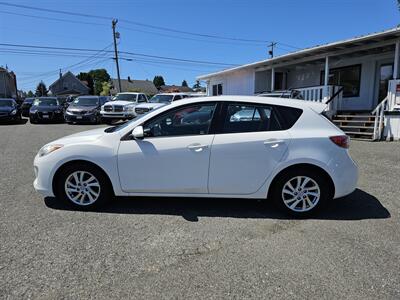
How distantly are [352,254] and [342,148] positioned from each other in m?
1.41

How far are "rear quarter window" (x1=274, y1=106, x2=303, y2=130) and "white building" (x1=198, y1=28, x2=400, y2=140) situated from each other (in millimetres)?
8489

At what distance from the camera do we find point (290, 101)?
14.5ft

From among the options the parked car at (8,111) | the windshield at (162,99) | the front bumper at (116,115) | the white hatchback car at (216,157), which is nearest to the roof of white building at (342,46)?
the windshield at (162,99)

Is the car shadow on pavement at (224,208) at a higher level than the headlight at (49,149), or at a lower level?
lower

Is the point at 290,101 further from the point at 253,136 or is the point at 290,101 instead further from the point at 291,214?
the point at 291,214

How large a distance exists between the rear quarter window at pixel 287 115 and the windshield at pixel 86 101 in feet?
53.7

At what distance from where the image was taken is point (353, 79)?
15.3 m

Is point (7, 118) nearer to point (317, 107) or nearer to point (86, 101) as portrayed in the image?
point (86, 101)

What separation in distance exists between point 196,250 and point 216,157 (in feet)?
4.09

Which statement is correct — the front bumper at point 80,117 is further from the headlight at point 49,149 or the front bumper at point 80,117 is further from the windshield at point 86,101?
the headlight at point 49,149

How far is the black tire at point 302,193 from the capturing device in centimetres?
418

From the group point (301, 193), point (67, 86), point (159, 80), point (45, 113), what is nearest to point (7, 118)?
point (45, 113)

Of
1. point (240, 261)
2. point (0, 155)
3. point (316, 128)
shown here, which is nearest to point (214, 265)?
point (240, 261)

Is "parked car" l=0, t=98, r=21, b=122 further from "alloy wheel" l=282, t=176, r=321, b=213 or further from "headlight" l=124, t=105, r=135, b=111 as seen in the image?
"alloy wheel" l=282, t=176, r=321, b=213
